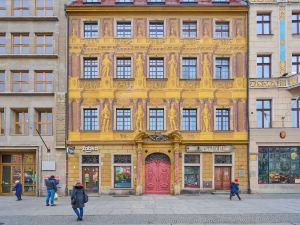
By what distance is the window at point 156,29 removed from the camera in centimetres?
3119

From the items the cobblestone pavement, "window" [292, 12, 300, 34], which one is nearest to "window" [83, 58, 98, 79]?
the cobblestone pavement

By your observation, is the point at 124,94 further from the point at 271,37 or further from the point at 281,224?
the point at 281,224

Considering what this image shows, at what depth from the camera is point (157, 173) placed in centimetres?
3055

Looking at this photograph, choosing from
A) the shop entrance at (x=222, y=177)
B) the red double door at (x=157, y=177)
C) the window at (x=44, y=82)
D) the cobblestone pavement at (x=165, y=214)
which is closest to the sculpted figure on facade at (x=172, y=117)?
the red double door at (x=157, y=177)

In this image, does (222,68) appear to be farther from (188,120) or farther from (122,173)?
(122,173)

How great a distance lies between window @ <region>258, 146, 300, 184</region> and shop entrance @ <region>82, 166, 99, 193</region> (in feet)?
39.7

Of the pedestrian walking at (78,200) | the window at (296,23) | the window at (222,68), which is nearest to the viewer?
the pedestrian walking at (78,200)

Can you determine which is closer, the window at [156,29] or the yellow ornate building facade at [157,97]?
the yellow ornate building facade at [157,97]

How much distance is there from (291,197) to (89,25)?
19089 mm

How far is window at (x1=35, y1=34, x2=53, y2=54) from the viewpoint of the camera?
31203 millimetres

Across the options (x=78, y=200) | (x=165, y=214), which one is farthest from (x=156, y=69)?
(x=78, y=200)

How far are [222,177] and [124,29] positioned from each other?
13.3 metres

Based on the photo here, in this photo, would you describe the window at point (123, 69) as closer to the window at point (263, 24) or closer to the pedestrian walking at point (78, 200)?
the window at point (263, 24)

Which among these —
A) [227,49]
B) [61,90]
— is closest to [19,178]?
[61,90]
